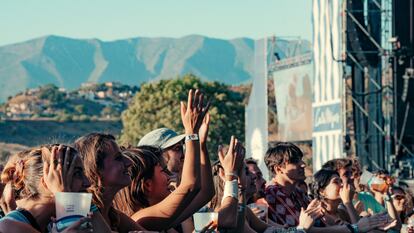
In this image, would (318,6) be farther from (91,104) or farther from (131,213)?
(91,104)

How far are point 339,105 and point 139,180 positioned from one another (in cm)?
1691

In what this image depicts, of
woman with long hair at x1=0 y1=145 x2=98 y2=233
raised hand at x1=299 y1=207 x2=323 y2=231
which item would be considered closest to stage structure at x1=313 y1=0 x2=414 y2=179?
raised hand at x1=299 y1=207 x2=323 y2=231

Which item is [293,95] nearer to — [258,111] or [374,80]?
[258,111]

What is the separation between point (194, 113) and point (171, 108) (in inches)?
2154

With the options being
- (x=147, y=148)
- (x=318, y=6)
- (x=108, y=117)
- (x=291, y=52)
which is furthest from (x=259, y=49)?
(x=108, y=117)

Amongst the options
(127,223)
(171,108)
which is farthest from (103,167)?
(171,108)

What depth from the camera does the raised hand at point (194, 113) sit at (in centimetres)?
616

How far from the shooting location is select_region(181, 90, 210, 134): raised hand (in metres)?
6.16

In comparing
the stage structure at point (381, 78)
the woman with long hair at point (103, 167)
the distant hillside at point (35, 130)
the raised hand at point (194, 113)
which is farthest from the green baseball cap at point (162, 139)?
the distant hillside at point (35, 130)

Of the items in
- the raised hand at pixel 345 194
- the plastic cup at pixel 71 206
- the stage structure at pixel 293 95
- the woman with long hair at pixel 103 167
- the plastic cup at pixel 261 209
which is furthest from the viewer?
the stage structure at pixel 293 95

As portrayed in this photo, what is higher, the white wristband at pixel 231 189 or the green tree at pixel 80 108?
the white wristband at pixel 231 189

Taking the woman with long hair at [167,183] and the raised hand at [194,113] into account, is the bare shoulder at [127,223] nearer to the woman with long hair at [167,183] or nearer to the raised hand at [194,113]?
the woman with long hair at [167,183]

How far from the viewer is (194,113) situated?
20.3 ft

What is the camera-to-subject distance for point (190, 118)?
6180mm
